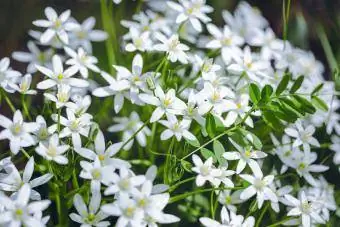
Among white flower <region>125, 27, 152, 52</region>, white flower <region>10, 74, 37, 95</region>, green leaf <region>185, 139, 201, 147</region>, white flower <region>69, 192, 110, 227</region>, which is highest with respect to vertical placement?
white flower <region>125, 27, 152, 52</region>

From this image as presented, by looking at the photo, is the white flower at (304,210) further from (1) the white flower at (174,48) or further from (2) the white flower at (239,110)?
(1) the white flower at (174,48)

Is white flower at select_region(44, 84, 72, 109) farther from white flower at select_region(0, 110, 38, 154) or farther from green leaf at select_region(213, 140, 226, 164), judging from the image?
green leaf at select_region(213, 140, 226, 164)

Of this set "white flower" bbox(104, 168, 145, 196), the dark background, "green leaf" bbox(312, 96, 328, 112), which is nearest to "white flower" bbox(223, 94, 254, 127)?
"green leaf" bbox(312, 96, 328, 112)

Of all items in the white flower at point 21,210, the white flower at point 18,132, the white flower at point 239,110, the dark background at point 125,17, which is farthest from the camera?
the dark background at point 125,17

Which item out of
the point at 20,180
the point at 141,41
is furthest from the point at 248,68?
the point at 20,180

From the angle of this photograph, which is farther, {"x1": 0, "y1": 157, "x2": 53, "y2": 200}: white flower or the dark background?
the dark background

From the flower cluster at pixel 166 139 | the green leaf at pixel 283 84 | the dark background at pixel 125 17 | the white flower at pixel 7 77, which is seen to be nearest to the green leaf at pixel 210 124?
the flower cluster at pixel 166 139
